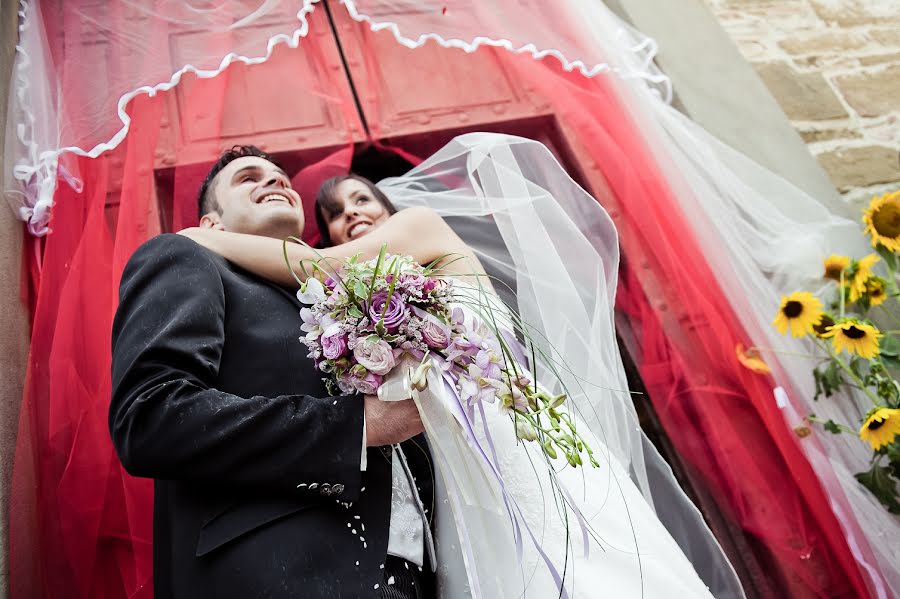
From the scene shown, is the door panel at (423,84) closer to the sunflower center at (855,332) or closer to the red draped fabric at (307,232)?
the red draped fabric at (307,232)

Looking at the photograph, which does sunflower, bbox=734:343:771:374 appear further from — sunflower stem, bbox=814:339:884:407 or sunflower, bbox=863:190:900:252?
sunflower, bbox=863:190:900:252

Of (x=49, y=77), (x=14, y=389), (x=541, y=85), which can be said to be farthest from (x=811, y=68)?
(x=14, y=389)

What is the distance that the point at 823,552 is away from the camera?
246cm

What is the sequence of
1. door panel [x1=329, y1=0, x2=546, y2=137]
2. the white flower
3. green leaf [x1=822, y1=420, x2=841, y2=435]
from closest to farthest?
the white flower, green leaf [x1=822, y1=420, x2=841, y2=435], door panel [x1=329, y1=0, x2=546, y2=137]

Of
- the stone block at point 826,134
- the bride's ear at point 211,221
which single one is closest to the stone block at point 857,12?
the stone block at point 826,134

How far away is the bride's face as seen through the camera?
9.08ft

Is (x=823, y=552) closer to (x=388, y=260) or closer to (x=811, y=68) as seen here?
(x=388, y=260)

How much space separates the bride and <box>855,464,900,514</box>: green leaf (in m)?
0.52

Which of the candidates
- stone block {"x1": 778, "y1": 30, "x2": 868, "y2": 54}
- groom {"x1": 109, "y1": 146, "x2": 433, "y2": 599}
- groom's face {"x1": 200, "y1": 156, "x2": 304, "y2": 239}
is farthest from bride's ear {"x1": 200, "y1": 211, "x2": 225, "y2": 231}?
stone block {"x1": 778, "y1": 30, "x2": 868, "y2": 54}

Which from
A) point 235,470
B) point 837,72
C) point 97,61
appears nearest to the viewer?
point 235,470

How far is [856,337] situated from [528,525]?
1.36 metres

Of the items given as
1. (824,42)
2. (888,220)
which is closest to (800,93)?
(824,42)

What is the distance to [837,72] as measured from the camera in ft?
12.6

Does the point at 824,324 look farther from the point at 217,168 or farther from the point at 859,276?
the point at 217,168
